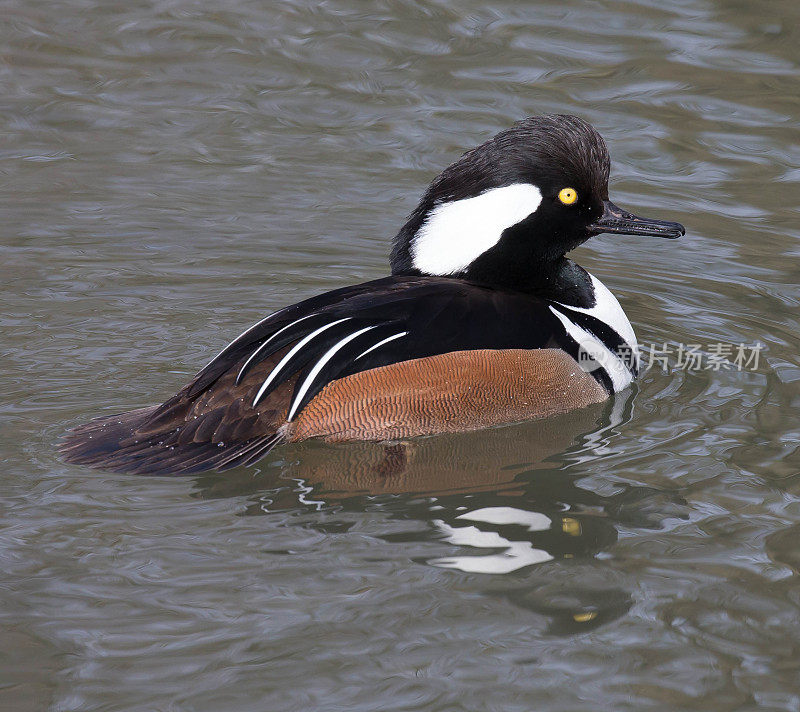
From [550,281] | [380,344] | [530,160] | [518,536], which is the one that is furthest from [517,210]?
[518,536]

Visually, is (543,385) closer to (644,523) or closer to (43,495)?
(644,523)

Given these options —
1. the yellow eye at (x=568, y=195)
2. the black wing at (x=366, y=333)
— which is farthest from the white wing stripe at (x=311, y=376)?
the yellow eye at (x=568, y=195)

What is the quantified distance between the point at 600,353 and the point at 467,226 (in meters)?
0.92

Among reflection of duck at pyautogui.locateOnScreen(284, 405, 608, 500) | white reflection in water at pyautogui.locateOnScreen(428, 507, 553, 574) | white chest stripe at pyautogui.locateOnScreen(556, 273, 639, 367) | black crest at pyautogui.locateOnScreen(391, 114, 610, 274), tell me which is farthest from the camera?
white chest stripe at pyautogui.locateOnScreen(556, 273, 639, 367)

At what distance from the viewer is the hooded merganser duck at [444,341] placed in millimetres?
5449

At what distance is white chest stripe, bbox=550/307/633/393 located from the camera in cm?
611

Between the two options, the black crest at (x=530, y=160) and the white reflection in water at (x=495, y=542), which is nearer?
the white reflection in water at (x=495, y=542)

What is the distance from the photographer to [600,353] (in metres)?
6.20

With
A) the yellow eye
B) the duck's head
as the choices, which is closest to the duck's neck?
the duck's head

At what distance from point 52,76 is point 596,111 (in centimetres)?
450

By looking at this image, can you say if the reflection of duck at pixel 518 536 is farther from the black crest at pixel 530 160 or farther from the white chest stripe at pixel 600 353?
the black crest at pixel 530 160

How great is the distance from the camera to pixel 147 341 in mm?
6707

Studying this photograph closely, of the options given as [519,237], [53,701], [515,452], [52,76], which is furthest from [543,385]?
[52,76]

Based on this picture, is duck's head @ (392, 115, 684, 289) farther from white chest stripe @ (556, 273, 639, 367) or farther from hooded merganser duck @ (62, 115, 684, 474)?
white chest stripe @ (556, 273, 639, 367)
